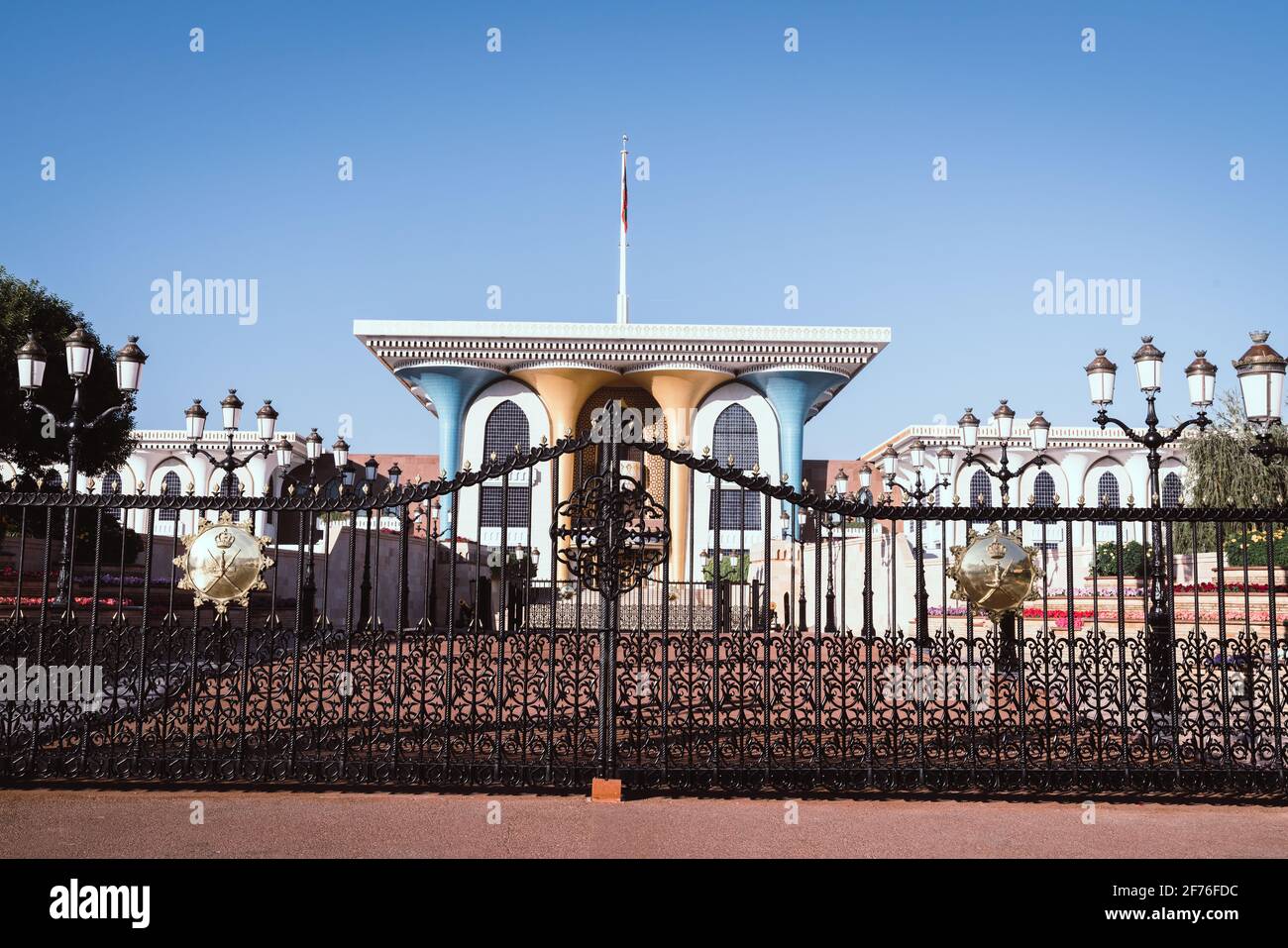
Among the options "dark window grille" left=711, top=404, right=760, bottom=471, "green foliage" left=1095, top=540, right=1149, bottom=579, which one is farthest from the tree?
"green foliage" left=1095, top=540, right=1149, bottom=579

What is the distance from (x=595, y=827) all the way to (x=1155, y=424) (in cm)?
676

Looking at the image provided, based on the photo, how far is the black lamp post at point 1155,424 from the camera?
309 inches

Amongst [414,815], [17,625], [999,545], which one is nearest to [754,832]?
[414,815]

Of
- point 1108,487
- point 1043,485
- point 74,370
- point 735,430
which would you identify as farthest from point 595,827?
point 1108,487

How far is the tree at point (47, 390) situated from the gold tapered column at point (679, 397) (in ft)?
55.4

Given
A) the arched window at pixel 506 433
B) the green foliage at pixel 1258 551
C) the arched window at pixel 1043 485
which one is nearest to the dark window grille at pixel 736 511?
the arched window at pixel 506 433

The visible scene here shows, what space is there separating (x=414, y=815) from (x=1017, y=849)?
3.47 m

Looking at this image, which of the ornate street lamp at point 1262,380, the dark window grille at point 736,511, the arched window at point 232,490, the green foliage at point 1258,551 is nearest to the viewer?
the arched window at point 232,490

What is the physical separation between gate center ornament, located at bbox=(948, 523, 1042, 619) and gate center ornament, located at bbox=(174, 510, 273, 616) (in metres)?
5.01

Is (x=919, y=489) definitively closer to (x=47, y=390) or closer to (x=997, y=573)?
(x=997, y=573)

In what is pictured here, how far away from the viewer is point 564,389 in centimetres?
3462

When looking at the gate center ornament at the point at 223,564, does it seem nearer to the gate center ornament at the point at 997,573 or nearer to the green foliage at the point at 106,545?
the gate center ornament at the point at 997,573

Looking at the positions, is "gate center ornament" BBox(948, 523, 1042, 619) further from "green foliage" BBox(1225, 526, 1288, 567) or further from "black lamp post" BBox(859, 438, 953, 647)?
"green foliage" BBox(1225, 526, 1288, 567)

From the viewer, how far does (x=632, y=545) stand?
6797mm
